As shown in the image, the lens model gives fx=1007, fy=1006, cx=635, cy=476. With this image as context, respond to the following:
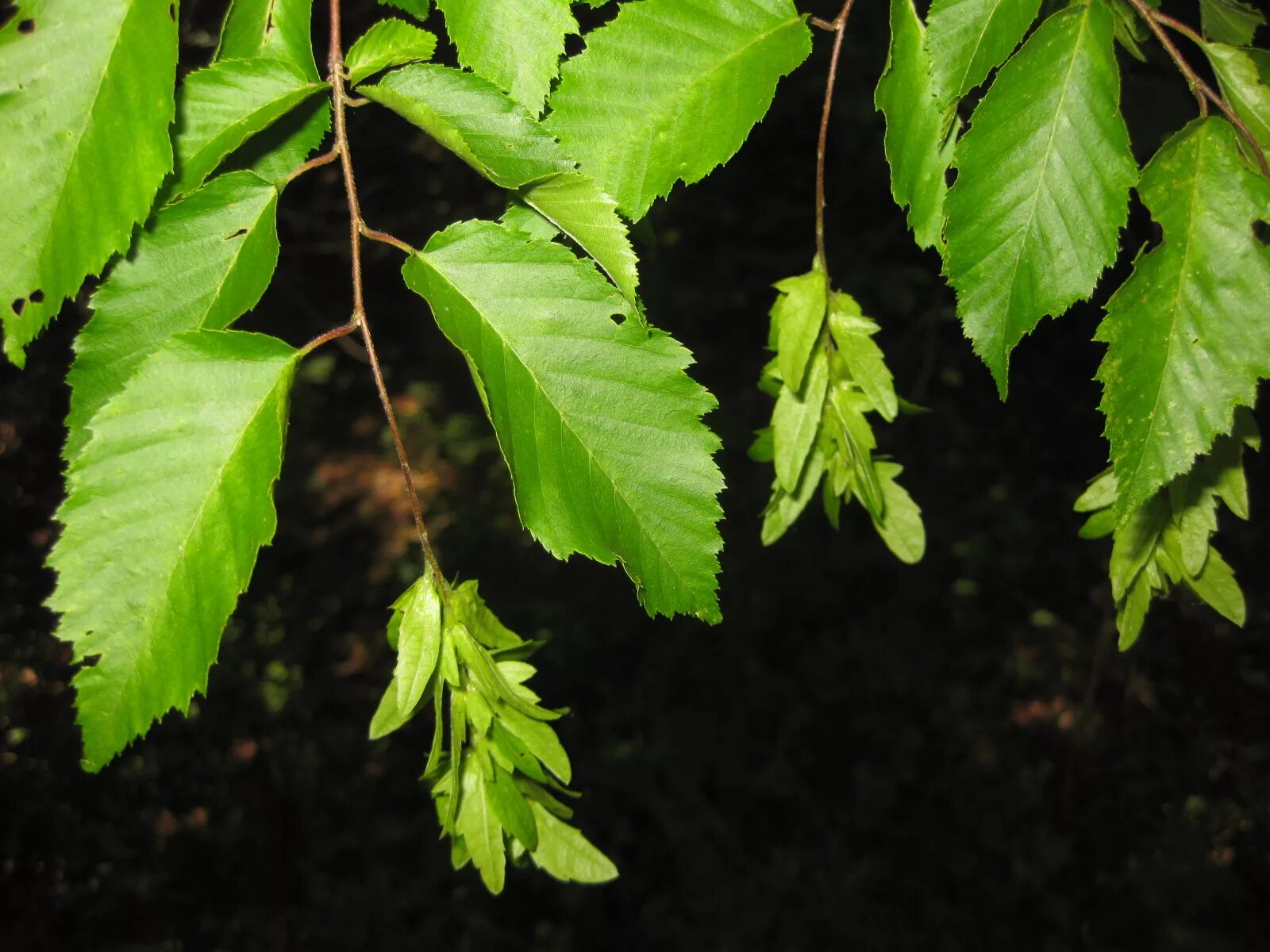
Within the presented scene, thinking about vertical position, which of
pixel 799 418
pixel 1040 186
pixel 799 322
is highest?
pixel 1040 186

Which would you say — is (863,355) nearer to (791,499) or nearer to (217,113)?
(791,499)

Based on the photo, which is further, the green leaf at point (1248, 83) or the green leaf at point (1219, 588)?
the green leaf at point (1219, 588)

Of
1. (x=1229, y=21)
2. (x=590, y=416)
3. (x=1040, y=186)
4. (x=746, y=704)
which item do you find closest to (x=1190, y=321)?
(x=1040, y=186)

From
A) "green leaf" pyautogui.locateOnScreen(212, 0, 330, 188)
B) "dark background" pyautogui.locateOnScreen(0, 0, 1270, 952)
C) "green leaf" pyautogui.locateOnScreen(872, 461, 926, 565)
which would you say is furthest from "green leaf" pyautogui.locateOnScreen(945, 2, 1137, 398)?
"dark background" pyautogui.locateOnScreen(0, 0, 1270, 952)

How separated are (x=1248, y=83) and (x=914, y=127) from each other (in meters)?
0.30

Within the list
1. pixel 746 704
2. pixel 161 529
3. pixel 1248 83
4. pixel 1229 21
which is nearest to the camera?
pixel 161 529

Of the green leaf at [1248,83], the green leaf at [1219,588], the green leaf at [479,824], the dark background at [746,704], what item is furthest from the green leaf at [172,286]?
the dark background at [746,704]

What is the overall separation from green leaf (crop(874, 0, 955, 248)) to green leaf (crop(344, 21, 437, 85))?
0.44 meters

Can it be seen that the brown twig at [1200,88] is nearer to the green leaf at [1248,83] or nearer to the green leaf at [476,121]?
the green leaf at [1248,83]

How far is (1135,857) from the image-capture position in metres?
3.92

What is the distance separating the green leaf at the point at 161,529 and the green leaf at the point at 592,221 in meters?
0.30

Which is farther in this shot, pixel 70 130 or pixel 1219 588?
pixel 1219 588

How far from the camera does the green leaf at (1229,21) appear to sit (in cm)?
105

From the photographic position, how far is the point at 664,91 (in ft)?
3.18
